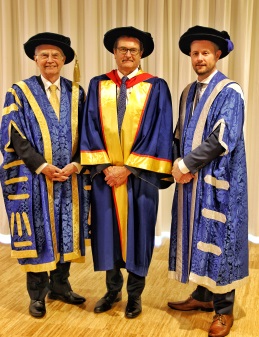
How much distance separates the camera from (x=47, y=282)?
312 centimetres

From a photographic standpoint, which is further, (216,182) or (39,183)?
(39,183)

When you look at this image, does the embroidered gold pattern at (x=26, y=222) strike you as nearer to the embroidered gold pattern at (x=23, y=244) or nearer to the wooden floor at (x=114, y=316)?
the embroidered gold pattern at (x=23, y=244)

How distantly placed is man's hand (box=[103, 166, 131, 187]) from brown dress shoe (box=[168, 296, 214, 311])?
37.0 inches

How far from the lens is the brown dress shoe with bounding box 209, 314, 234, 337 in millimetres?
2783

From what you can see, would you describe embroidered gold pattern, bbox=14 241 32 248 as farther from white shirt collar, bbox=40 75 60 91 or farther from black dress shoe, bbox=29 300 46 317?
white shirt collar, bbox=40 75 60 91

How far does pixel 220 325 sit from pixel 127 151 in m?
1.17

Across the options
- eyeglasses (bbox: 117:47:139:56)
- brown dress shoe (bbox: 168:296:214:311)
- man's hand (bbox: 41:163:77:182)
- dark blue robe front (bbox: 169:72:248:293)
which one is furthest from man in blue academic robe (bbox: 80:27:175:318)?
brown dress shoe (bbox: 168:296:214:311)

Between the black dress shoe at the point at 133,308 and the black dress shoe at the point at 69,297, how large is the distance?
0.37m

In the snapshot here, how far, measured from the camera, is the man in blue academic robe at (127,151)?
113 inches

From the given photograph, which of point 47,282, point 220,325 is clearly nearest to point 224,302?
point 220,325

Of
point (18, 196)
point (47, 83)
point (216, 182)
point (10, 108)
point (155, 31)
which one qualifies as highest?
point (155, 31)

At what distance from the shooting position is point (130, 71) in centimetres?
293

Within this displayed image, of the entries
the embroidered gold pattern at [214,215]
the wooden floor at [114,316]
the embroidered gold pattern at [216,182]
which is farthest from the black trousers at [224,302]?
the embroidered gold pattern at [216,182]

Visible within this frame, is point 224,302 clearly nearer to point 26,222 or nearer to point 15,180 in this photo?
point 26,222
